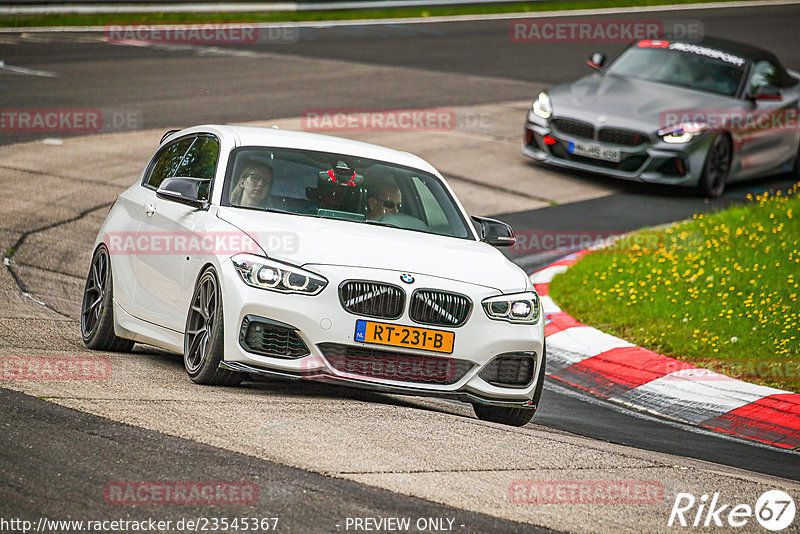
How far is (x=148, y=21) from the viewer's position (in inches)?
1101

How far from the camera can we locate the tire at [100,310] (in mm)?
8578

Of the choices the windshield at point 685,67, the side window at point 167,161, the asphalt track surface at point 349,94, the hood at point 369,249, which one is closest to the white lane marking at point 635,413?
the asphalt track surface at point 349,94

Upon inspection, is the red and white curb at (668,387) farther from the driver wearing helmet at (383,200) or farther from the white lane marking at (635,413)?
the driver wearing helmet at (383,200)

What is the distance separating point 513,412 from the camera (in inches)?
302

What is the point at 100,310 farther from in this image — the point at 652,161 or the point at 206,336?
the point at 652,161

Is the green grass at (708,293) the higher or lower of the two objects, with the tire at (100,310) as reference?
lower

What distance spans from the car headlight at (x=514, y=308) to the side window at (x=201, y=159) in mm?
2004

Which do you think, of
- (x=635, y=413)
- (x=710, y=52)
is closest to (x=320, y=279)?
(x=635, y=413)

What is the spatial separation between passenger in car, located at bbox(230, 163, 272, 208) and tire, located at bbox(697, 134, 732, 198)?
31.5 feet

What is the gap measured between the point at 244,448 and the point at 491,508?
1179 millimetres

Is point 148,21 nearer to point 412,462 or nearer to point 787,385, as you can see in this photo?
point 787,385

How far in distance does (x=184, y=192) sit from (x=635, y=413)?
3.31m

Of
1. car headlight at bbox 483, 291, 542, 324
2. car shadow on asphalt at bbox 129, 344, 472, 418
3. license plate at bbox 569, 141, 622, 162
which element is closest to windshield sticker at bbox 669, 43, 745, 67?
license plate at bbox 569, 141, 622, 162

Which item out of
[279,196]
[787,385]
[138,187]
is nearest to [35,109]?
[138,187]
